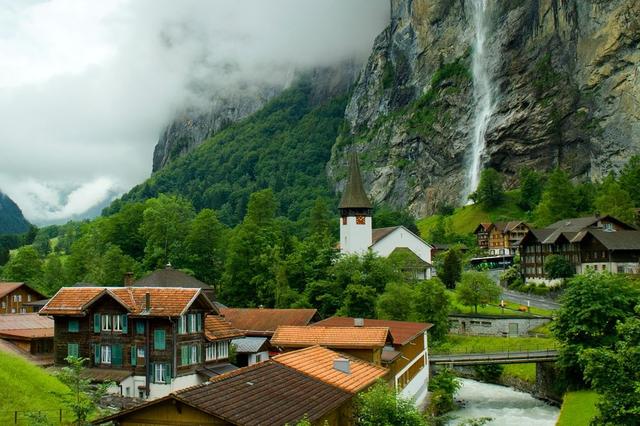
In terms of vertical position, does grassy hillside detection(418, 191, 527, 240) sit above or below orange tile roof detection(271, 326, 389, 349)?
above

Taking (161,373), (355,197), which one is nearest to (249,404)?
(161,373)

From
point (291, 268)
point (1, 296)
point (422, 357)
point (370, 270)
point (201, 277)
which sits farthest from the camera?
point (201, 277)

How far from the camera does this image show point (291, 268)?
75438 mm

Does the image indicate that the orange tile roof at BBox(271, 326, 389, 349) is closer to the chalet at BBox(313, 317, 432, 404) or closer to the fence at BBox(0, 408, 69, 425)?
the chalet at BBox(313, 317, 432, 404)

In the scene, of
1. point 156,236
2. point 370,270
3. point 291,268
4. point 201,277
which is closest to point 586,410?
point 370,270

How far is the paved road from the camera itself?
77.4 meters

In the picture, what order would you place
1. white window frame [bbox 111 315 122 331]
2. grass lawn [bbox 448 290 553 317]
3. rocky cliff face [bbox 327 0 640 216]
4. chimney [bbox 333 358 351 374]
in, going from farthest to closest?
rocky cliff face [bbox 327 0 640 216] < grass lawn [bbox 448 290 553 317] < white window frame [bbox 111 315 122 331] < chimney [bbox 333 358 351 374]

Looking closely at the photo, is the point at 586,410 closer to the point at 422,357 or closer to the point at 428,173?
the point at 422,357

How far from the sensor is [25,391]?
100 ft

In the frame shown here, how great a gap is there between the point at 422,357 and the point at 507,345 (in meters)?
15.4

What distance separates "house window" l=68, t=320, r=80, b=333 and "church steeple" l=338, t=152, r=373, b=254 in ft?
144

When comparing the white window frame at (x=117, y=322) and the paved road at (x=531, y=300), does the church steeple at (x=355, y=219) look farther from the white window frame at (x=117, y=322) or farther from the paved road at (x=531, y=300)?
the white window frame at (x=117, y=322)

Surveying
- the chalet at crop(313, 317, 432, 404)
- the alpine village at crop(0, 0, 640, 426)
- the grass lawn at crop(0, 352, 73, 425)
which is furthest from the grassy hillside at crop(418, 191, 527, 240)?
the grass lawn at crop(0, 352, 73, 425)

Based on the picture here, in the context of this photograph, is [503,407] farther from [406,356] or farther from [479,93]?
[479,93]
